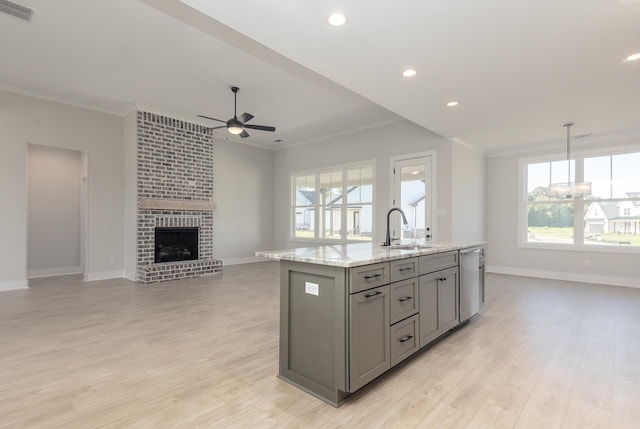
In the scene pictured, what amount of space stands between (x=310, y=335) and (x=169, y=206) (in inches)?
203

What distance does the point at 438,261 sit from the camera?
297 centimetres

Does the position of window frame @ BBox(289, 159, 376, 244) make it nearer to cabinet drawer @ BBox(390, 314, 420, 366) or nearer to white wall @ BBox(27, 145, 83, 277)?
cabinet drawer @ BBox(390, 314, 420, 366)

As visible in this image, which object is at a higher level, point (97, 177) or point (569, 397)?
point (97, 177)

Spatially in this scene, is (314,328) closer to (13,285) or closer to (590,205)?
(13,285)

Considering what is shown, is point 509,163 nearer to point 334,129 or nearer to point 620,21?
point 334,129

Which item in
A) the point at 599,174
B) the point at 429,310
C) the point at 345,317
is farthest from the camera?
the point at 599,174

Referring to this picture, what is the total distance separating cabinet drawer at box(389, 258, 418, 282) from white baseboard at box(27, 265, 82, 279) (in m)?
7.47

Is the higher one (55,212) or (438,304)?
(55,212)

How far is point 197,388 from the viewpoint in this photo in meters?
2.23

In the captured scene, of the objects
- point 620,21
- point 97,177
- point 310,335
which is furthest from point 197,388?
point 97,177

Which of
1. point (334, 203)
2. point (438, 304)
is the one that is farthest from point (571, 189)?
point (334, 203)

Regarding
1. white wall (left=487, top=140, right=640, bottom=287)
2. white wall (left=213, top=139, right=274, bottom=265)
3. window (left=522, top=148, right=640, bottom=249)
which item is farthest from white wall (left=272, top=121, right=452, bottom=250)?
window (left=522, top=148, right=640, bottom=249)

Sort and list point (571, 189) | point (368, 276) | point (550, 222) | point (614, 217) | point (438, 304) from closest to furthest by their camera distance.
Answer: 1. point (368, 276)
2. point (438, 304)
3. point (571, 189)
4. point (614, 217)
5. point (550, 222)

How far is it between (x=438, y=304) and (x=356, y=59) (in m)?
2.39
